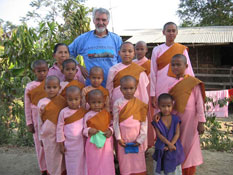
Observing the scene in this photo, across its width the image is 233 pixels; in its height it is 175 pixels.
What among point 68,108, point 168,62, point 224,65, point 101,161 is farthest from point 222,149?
point 224,65

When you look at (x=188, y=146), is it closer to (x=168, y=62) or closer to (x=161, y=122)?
(x=161, y=122)

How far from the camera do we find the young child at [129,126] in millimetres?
2627

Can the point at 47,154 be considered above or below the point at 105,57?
below

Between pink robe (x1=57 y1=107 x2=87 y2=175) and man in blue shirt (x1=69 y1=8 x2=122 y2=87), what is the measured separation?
2.64 ft

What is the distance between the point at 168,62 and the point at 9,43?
156 inches

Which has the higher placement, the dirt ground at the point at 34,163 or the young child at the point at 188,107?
the young child at the point at 188,107

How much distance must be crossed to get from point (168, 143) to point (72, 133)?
1050 mm

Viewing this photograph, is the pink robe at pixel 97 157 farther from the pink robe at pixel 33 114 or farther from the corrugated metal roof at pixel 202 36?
the corrugated metal roof at pixel 202 36

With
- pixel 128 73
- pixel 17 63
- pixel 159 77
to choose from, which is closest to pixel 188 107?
pixel 159 77

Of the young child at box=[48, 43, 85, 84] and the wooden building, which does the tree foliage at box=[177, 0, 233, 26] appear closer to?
the wooden building

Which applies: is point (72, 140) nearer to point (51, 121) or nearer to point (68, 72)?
point (51, 121)

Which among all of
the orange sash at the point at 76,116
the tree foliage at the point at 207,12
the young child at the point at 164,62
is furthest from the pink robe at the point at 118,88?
the tree foliage at the point at 207,12

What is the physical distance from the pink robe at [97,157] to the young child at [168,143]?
1.76ft

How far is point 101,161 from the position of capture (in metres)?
2.58
